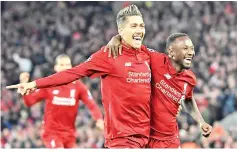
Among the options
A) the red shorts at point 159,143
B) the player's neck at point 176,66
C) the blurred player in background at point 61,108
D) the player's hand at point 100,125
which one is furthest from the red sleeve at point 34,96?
the player's neck at point 176,66

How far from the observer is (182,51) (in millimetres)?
7121

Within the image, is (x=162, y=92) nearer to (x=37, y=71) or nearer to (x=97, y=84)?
(x=97, y=84)

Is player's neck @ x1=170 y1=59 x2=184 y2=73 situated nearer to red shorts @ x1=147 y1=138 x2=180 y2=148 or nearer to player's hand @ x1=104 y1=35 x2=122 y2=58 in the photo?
player's hand @ x1=104 y1=35 x2=122 y2=58

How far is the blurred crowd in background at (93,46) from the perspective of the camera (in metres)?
15.5

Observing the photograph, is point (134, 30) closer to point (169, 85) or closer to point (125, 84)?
point (125, 84)

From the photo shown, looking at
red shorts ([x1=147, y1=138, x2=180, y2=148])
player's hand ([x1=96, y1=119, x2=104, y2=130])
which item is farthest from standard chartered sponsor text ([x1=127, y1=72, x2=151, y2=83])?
player's hand ([x1=96, y1=119, x2=104, y2=130])

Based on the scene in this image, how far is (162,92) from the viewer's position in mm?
7242

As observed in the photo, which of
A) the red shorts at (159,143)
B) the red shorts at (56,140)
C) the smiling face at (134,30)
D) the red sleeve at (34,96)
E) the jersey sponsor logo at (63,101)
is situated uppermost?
the smiling face at (134,30)

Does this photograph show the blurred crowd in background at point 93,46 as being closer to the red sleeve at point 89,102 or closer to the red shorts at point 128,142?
the red sleeve at point 89,102

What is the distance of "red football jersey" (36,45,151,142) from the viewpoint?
6922 mm

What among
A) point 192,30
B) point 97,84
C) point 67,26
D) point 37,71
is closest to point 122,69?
point 97,84

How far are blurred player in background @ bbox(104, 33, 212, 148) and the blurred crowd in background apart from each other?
21.8 ft

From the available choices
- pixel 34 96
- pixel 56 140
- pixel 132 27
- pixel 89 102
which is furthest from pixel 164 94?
pixel 34 96

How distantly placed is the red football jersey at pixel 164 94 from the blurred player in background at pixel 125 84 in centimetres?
19
